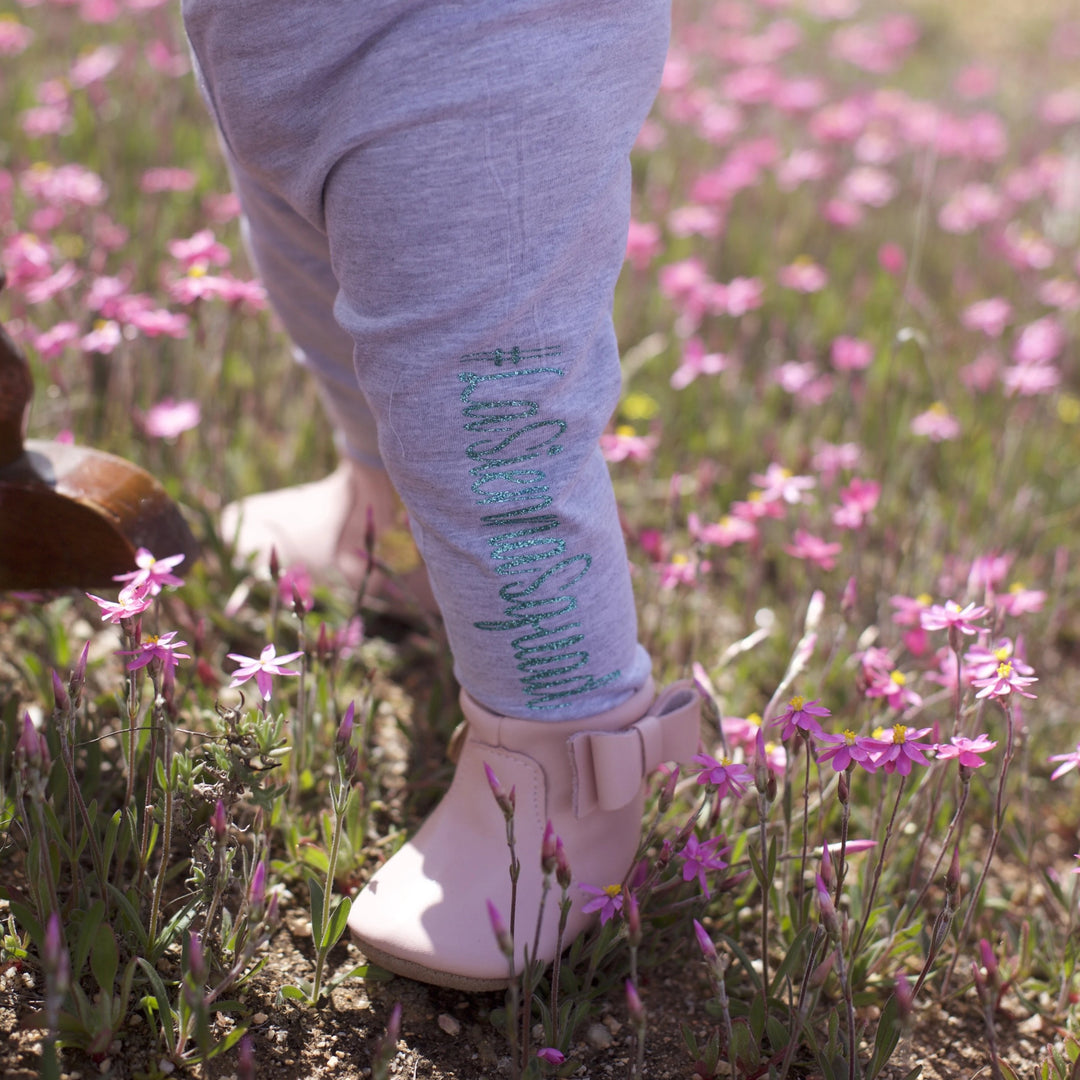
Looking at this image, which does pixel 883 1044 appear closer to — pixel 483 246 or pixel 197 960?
pixel 197 960

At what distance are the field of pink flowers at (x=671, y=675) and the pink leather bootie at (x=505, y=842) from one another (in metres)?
0.05

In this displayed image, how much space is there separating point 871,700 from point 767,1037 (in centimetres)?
49

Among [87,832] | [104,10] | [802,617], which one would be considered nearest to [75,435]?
[87,832]

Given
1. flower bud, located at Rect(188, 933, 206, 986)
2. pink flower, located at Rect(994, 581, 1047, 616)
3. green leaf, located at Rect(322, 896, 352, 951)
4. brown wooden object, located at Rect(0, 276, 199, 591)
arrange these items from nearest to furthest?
1. flower bud, located at Rect(188, 933, 206, 986)
2. green leaf, located at Rect(322, 896, 352, 951)
3. brown wooden object, located at Rect(0, 276, 199, 591)
4. pink flower, located at Rect(994, 581, 1047, 616)

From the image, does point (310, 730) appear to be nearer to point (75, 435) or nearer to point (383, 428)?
point (383, 428)

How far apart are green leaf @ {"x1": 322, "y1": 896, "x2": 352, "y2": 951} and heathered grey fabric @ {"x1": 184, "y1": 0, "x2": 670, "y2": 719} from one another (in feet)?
0.92

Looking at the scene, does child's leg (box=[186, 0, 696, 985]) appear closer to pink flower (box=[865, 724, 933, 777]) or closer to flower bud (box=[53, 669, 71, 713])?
pink flower (box=[865, 724, 933, 777])

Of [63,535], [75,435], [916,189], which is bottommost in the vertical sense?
[916,189]

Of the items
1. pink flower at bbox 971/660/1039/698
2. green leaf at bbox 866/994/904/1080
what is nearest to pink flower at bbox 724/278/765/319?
pink flower at bbox 971/660/1039/698

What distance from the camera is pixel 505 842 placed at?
4.28 ft

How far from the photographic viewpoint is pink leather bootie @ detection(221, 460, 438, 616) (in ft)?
6.00

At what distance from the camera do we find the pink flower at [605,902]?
4.04 ft


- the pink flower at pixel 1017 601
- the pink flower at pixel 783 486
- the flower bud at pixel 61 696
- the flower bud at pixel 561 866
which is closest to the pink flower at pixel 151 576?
the flower bud at pixel 61 696

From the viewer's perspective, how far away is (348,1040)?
1.22m
